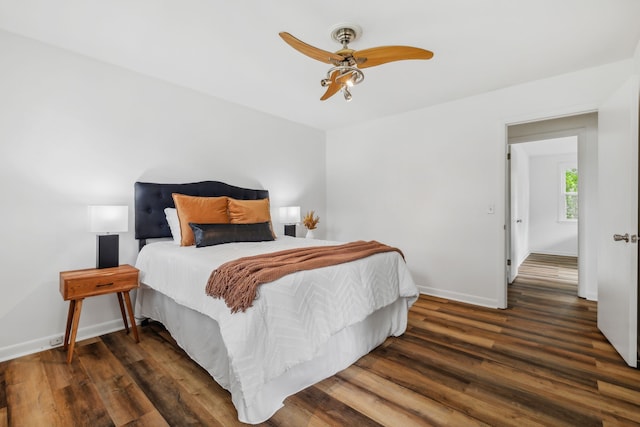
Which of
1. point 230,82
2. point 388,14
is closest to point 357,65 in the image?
point 388,14

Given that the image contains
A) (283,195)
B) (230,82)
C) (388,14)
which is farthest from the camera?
(283,195)

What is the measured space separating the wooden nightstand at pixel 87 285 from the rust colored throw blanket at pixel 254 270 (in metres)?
1.08

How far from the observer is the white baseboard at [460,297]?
11.2ft

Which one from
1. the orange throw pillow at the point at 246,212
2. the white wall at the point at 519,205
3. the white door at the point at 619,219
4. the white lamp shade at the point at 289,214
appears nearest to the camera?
→ the white door at the point at 619,219

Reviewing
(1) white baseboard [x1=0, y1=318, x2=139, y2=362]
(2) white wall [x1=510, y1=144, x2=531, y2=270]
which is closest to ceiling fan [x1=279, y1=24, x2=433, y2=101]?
(1) white baseboard [x1=0, y1=318, x2=139, y2=362]

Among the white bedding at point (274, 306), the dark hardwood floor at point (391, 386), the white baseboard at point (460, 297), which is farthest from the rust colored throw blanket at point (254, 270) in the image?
the white baseboard at point (460, 297)

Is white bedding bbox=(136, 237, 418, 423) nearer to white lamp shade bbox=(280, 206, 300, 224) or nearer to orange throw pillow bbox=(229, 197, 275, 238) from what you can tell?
orange throw pillow bbox=(229, 197, 275, 238)

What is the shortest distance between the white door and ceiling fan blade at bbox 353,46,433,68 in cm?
151

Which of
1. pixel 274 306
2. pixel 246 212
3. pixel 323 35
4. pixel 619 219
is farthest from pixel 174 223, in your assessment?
pixel 619 219

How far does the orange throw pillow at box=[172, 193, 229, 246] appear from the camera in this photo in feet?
9.20

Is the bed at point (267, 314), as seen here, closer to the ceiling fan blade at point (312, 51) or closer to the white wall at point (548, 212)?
the ceiling fan blade at point (312, 51)

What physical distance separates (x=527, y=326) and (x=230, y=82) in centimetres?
384

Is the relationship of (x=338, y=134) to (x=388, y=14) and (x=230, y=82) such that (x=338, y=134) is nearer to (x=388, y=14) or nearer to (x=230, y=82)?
(x=230, y=82)

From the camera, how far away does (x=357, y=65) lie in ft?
7.00
